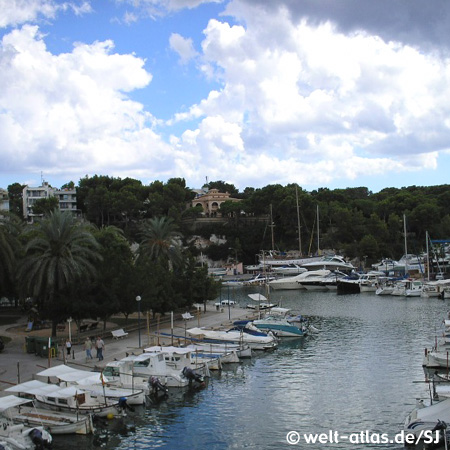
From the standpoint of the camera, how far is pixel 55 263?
41406 mm

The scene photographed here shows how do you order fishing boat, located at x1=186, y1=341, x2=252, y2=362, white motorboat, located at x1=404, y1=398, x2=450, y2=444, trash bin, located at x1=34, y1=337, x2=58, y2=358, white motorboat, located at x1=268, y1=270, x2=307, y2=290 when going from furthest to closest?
white motorboat, located at x1=268, y1=270, x2=307, y2=290 < fishing boat, located at x1=186, y1=341, x2=252, y2=362 < trash bin, located at x1=34, y1=337, x2=58, y2=358 < white motorboat, located at x1=404, y1=398, x2=450, y2=444

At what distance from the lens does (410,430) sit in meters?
23.4

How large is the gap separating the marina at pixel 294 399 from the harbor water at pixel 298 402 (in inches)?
1.8

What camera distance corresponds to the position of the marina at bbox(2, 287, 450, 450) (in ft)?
83.0

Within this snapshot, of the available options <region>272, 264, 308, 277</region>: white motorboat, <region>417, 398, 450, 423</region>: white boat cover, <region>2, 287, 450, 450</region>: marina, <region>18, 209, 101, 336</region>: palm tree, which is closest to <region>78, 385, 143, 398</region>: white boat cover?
<region>2, 287, 450, 450</region>: marina

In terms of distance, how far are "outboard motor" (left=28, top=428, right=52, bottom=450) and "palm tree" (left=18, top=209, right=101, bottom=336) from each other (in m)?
18.1

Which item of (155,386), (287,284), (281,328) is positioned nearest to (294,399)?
(155,386)

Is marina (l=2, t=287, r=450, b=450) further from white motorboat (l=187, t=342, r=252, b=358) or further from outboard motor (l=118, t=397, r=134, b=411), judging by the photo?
white motorboat (l=187, t=342, r=252, b=358)

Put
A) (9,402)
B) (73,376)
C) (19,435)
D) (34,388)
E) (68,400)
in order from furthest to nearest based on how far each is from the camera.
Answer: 1. (73,376)
2. (68,400)
3. (34,388)
4. (9,402)
5. (19,435)

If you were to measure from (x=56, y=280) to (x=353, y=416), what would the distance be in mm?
24068

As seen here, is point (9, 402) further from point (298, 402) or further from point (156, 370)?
point (298, 402)

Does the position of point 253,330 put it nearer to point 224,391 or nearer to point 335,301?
point 224,391

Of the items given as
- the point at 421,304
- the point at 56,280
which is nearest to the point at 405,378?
the point at 56,280

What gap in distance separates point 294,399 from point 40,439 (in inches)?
528
